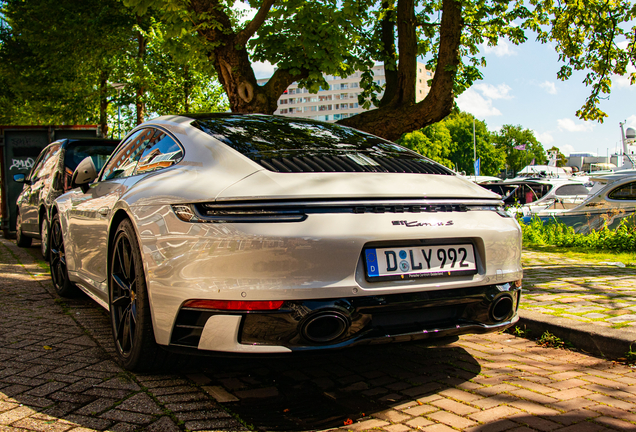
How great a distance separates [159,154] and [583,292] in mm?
4293

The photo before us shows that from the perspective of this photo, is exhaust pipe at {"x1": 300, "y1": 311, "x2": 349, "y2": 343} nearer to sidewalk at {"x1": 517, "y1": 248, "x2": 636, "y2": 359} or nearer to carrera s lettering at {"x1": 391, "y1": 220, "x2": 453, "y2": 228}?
carrera s lettering at {"x1": 391, "y1": 220, "x2": 453, "y2": 228}

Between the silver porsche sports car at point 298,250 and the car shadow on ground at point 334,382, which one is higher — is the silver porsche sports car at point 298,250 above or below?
above

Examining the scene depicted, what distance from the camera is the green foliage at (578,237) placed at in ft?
32.8

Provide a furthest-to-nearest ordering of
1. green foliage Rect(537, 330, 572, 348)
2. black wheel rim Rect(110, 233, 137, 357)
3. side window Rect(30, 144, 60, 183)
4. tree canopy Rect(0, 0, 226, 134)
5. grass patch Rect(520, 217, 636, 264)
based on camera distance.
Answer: tree canopy Rect(0, 0, 226, 134) → grass patch Rect(520, 217, 636, 264) → side window Rect(30, 144, 60, 183) → green foliage Rect(537, 330, 572, 348) → black wheel rim Rect(110, 233, 137, 357)

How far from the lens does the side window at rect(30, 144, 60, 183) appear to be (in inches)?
328

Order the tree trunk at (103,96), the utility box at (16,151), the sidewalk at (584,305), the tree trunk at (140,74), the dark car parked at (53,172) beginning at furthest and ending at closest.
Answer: the tree trunk at (103,96)
the tree trunk at (140,74)
the utility box at (16,151)
the dark car parked at (53,172)
the sidewalk at (584,305)

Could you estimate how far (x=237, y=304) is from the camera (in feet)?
8.09

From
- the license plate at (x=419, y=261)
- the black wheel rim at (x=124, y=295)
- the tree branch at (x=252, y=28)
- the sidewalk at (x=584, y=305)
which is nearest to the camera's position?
the license plate at (x=419, y=261)

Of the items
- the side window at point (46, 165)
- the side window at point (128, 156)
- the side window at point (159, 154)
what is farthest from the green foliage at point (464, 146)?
the side window at point (159, 154)

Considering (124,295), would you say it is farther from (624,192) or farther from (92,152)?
(624,192)

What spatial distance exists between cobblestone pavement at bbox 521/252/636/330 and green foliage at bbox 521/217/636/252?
2.52m

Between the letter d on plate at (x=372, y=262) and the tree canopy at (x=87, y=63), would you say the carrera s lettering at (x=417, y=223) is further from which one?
the tree canopy at (x=87, y=63)

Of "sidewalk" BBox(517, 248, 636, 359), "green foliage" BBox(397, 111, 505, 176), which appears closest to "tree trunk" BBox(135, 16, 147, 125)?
"sidewalk" BBox(517, 248, 636, 359)

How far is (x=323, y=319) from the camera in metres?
2.46
